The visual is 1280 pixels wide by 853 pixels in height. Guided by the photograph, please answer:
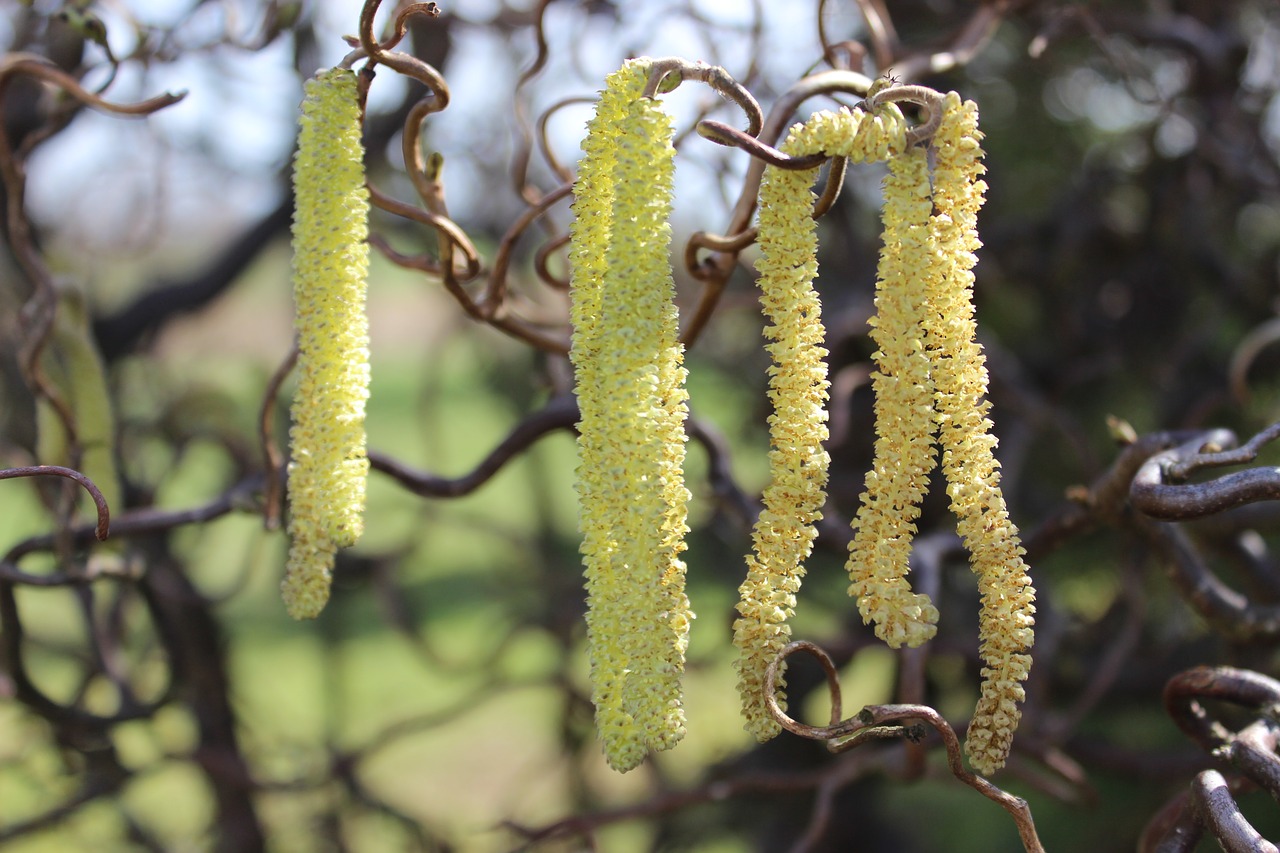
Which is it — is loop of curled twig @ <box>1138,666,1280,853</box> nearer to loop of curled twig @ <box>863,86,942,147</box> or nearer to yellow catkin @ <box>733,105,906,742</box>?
yellow catkin @ <box>733,105,906,742</box>

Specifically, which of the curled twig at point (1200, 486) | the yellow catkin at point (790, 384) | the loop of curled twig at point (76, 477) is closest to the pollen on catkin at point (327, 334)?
the loop of curled twig at point (76, 477)

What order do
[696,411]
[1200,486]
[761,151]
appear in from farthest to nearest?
[696,411] → [1200,486] → [761,151]

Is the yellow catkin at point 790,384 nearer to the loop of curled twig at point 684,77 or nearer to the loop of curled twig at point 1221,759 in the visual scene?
the loop of curled twig at point 684,77

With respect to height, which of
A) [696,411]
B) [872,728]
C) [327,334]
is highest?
[327,334]

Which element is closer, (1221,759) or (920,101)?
(920,101)

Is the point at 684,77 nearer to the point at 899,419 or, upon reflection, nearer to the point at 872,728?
the point at 899,419

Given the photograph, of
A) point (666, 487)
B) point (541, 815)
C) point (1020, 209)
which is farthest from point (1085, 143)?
point (666, 487)

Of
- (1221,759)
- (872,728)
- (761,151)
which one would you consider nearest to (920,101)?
(761,151)

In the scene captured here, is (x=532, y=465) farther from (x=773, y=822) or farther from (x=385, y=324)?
(x=385, y=324)
